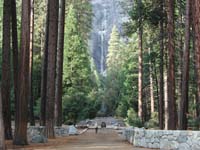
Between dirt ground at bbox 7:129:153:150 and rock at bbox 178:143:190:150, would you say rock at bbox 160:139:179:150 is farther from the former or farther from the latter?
dirt ground at bbox 7:129:153:150

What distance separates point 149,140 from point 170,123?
3.38 meters

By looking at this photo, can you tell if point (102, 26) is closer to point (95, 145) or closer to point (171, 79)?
point (171, 79)

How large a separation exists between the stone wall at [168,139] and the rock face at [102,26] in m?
102

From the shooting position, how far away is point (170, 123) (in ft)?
63.3

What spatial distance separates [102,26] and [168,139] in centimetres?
11163

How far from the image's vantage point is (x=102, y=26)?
125 meters

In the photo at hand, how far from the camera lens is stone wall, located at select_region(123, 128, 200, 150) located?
42.8 feet

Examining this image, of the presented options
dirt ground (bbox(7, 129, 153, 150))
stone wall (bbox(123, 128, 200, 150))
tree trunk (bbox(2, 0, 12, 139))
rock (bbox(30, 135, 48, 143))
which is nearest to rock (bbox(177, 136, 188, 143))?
stone wall (bbox(123, 128, 200, 150))

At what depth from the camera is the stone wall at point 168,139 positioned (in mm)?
13039

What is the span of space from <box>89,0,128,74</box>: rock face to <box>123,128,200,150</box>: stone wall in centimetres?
10169

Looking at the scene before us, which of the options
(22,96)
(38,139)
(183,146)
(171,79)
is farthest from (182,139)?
(38,139)

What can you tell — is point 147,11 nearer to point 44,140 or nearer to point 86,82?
point 44,140

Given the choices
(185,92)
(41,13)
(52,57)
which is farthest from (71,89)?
(185,92)

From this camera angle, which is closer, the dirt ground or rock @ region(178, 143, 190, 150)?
rock @ region(178, 143, 190, 150)
